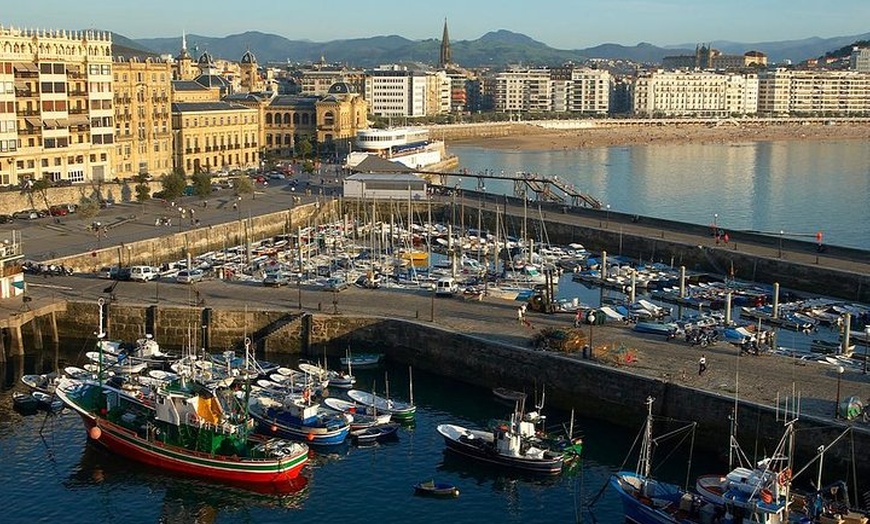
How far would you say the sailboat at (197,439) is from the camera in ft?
85.5

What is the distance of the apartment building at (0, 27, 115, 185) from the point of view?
5734cm

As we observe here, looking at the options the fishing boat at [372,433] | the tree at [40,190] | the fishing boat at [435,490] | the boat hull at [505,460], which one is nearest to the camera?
the fishing boat at [435,490]

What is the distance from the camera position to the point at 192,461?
26.6 metres

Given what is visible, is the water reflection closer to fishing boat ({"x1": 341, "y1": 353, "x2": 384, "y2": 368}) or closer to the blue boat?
the blue boat

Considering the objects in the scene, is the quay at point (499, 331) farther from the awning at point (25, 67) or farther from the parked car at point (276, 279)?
the awning at point (25, 67)

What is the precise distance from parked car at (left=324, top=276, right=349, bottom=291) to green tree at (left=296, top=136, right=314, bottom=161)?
51832 millimetres

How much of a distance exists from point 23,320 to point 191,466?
12940mm

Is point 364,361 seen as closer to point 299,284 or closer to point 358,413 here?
point 358,413

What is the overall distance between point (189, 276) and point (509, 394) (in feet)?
55.9

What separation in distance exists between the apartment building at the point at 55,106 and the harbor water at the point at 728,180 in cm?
3657

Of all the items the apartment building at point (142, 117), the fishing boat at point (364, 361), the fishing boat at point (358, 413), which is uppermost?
the apartment building at point (142, 117)

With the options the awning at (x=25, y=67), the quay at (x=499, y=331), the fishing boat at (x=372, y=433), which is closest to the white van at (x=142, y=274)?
the quay at (x=499, y=331)

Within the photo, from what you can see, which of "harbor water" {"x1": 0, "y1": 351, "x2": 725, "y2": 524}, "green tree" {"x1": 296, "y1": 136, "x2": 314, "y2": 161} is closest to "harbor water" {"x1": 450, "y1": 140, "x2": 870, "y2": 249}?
"green tree" {"x1": 296, "y1": 136, "x2": 314, "y2": 161}

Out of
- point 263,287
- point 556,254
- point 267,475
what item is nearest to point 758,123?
point 556,254
